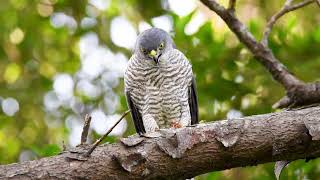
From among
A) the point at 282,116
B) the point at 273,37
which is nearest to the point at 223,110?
the point at 273,37

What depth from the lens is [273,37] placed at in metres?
5.09

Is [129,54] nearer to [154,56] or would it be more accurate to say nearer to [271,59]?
[154,56]

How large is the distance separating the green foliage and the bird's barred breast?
139 mm

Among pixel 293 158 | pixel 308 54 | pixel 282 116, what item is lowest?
pixel 293 158

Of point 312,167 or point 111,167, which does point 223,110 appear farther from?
point 111,167

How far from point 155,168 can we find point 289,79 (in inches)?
69.3

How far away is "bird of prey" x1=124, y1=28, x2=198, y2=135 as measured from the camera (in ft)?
16.2

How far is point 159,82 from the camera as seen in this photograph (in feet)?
16.3

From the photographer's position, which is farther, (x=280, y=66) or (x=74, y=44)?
(x=74, y=44)

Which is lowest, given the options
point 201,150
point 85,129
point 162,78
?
point 201,150

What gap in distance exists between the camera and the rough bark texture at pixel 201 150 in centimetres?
278

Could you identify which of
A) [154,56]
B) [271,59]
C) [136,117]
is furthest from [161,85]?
[271,59]

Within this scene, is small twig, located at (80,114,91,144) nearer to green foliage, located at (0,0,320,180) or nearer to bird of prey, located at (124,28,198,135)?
green foliage, located at (0,0,320,180)

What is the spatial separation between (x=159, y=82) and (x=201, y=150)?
2.17 metres
